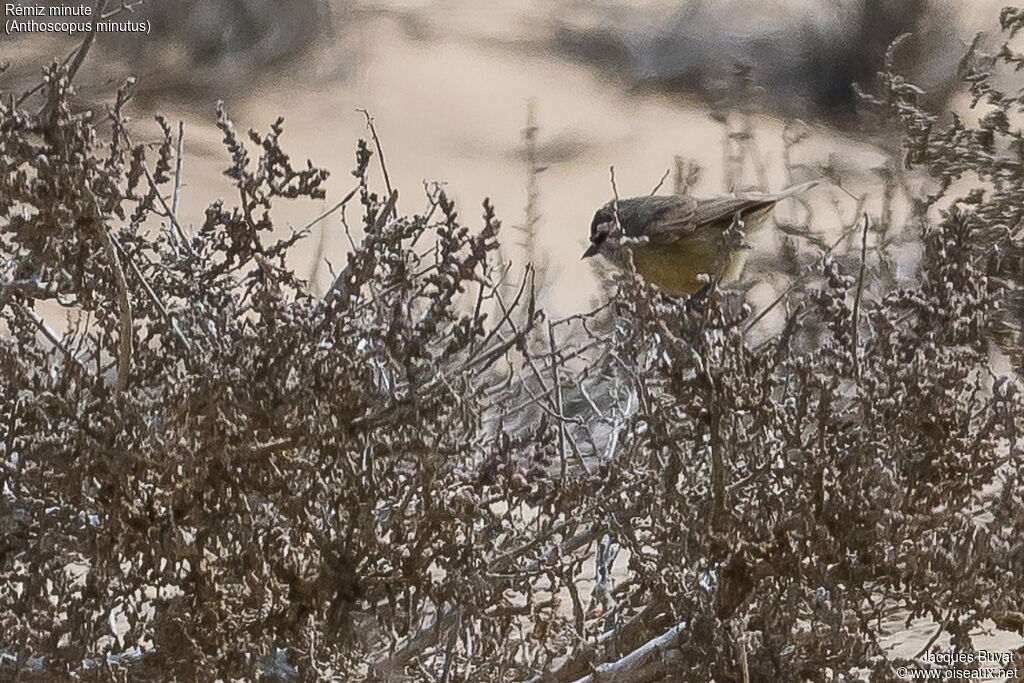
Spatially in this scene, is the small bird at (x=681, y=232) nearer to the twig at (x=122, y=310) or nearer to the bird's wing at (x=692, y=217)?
the bird's wing at (x=692, y=217)

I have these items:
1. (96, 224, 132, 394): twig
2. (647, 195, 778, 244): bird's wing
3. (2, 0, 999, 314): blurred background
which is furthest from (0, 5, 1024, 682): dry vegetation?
(2, 0, 999, 314): blurred background

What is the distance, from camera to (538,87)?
22.0 feet

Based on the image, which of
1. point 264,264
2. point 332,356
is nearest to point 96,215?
point 264,264

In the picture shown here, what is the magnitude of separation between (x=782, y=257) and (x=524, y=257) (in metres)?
1.94

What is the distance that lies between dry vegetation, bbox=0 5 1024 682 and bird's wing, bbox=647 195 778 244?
37.0 inches

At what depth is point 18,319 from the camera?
202 centimetres

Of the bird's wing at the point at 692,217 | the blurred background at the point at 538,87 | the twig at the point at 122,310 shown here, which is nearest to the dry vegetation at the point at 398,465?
the twig at the point at 122,310

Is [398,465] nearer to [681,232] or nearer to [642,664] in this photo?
[642,664]

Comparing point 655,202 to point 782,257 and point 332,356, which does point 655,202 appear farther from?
point 332,356

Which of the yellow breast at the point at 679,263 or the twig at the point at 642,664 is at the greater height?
the yellow breast at the point at 679,263

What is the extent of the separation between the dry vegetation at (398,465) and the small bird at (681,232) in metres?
0.95

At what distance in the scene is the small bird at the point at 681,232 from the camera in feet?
9.20

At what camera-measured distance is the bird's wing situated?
279 centimetres

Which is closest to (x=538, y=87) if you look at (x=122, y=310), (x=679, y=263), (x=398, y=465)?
(x=679, y=263)
